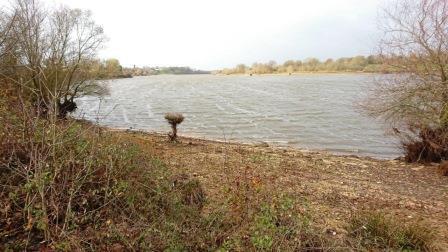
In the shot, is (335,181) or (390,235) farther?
(335,181)

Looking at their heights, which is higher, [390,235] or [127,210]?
[127,210]

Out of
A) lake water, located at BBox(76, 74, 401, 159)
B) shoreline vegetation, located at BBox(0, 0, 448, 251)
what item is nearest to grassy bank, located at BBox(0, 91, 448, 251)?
shoreline vegetation, located at BBox(0, 0, 448, 251)

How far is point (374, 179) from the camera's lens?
11758 mm

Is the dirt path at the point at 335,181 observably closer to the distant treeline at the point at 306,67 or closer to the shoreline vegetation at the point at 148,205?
the shoreline vegetation at the point at 148,205

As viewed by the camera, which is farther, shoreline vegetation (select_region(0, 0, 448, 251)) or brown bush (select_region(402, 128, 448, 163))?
brown bush (select_region(402, 128, 448, 163))

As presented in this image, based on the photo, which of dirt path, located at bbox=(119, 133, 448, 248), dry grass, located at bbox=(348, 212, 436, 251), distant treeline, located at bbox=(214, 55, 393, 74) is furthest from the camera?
distant treeline, located at bbox=(214, 55, 393, 74)

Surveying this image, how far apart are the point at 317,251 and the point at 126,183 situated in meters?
2.58

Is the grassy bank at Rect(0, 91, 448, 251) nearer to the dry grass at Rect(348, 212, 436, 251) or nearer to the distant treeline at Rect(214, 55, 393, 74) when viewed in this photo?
the dry grass at Rect(348, 212, 436, 251)

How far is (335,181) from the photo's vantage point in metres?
10.7

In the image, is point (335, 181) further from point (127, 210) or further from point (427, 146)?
point (127, 210)

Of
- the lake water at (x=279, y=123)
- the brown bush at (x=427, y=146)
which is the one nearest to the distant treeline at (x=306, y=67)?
the lake water at (x=279, y=123)

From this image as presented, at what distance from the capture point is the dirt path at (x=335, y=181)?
7770 millimetres

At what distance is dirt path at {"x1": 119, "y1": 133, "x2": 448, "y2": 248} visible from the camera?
7.77 metres

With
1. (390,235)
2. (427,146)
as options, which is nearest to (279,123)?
(427,146)
